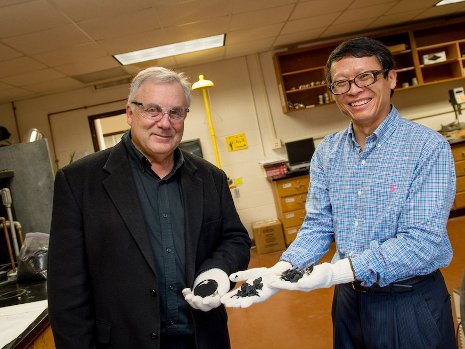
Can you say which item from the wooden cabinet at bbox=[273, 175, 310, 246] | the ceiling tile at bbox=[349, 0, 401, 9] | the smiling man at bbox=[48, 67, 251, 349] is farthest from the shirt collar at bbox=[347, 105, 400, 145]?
the wooden cabinet at bbox=[273, 175, 310, 246]

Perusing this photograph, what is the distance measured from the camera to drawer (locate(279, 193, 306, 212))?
4875 millimetres

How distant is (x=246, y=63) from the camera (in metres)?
5.36

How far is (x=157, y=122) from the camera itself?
133 cm

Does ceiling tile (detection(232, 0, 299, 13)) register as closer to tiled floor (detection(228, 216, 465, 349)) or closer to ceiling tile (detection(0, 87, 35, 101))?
tiled floor (detection(228, 216, 465, 349))

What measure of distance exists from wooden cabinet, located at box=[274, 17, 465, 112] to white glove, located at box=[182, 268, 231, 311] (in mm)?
4102

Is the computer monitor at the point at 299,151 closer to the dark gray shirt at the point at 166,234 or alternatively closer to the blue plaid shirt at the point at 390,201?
the blue plaid shirt at the point at 390,201

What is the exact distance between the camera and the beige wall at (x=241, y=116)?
536 centimetres

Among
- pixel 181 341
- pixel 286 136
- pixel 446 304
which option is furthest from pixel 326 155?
pixel 286 136

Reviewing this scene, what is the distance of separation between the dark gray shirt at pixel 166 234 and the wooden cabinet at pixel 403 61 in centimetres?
401

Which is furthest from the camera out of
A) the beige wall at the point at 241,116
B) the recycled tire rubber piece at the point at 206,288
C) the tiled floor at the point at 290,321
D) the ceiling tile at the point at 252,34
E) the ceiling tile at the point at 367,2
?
the beige wall at the point at 241,116

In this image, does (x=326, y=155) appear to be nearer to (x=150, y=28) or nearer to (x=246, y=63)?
(x=150, y=28)

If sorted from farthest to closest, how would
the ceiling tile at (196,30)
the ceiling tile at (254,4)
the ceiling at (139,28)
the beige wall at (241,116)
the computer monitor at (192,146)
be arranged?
the beige wall at (241,116)
the computer monitor at (192,146)
the ceiling tile at (196,30)
the ceiling tile at (254,4)
the ceiling at (139,28)

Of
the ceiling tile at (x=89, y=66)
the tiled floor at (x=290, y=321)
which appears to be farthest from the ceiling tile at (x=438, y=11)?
the ceiling tile at (x=89, y=66)

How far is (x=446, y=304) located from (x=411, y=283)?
16 centimetres
